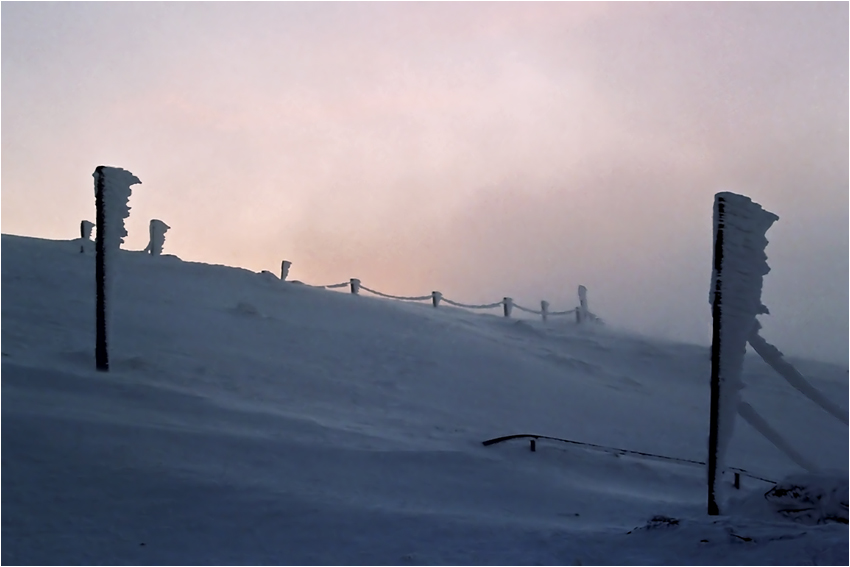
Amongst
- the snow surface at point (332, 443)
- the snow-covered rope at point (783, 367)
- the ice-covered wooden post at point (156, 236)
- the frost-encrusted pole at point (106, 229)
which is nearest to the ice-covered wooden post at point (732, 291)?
the snow-covered rope at point (783, 367)

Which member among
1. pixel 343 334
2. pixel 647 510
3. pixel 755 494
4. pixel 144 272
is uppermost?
pixel 144 272

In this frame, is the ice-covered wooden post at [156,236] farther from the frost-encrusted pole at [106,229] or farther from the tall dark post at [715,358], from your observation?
the tall dark post at [715,358]

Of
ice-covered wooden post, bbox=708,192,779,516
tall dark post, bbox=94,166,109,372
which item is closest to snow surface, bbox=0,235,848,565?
tall dark post, bbox=94,166,109,372

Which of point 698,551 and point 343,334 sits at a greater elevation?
point 343,334

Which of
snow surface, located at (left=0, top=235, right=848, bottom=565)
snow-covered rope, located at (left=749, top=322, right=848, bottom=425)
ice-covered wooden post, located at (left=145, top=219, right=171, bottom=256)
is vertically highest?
ice-covered wooden post, located at (left=145, top=219, right=171, bottom=256)

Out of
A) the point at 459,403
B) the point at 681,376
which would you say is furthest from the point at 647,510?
the point at 681,376

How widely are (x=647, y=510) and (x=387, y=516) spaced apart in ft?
9.66

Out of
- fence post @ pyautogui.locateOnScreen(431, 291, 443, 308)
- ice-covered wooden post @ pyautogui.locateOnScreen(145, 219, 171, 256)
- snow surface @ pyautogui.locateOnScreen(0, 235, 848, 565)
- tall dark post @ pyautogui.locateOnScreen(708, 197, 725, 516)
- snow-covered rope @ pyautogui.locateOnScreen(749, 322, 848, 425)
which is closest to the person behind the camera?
snow surface @ pyautogui.locateOnScreen(0, 235, 848, 565)

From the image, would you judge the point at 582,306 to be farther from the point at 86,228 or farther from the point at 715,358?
the point at 715,358

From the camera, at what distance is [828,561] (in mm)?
4500

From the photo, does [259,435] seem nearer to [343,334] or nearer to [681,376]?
[343,334]

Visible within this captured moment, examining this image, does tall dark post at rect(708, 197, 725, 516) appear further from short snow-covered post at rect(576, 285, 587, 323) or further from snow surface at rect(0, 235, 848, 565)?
short snow-covered post at rect(576, 285, 587, 323)

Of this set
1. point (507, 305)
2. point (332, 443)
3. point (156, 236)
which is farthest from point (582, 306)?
point (332, 443)

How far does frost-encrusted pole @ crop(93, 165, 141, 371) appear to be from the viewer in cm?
961
